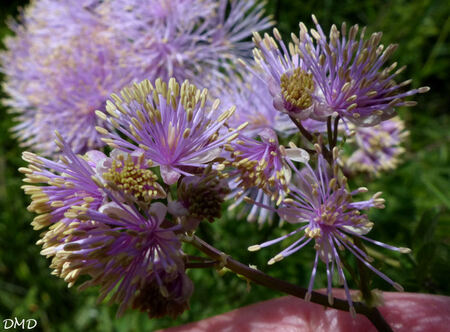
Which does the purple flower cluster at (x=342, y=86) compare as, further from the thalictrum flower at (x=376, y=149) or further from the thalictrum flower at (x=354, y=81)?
the thalictrum flower at (x=376, y=149)

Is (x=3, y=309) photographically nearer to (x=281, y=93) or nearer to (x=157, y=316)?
(x=157, y=316)

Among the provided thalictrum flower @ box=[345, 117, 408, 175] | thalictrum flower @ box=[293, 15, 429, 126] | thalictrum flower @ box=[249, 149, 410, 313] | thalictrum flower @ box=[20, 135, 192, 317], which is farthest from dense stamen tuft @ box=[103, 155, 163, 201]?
thalictrum flower @ box=[345, 117, 408, 175]

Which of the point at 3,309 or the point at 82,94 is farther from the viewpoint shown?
the point at 3,309

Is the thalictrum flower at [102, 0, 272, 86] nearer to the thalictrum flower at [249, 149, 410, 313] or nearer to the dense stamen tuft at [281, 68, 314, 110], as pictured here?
the dense stamen tuft at [281, 68, 314, 110]

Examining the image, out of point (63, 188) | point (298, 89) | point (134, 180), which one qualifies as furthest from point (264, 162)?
point (63, 188)

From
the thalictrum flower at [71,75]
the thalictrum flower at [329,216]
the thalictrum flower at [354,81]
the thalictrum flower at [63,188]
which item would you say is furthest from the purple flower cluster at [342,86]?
the thalictrum flower at [71,75]

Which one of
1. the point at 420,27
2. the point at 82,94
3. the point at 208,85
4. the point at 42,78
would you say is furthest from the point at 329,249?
the point at 420,27
